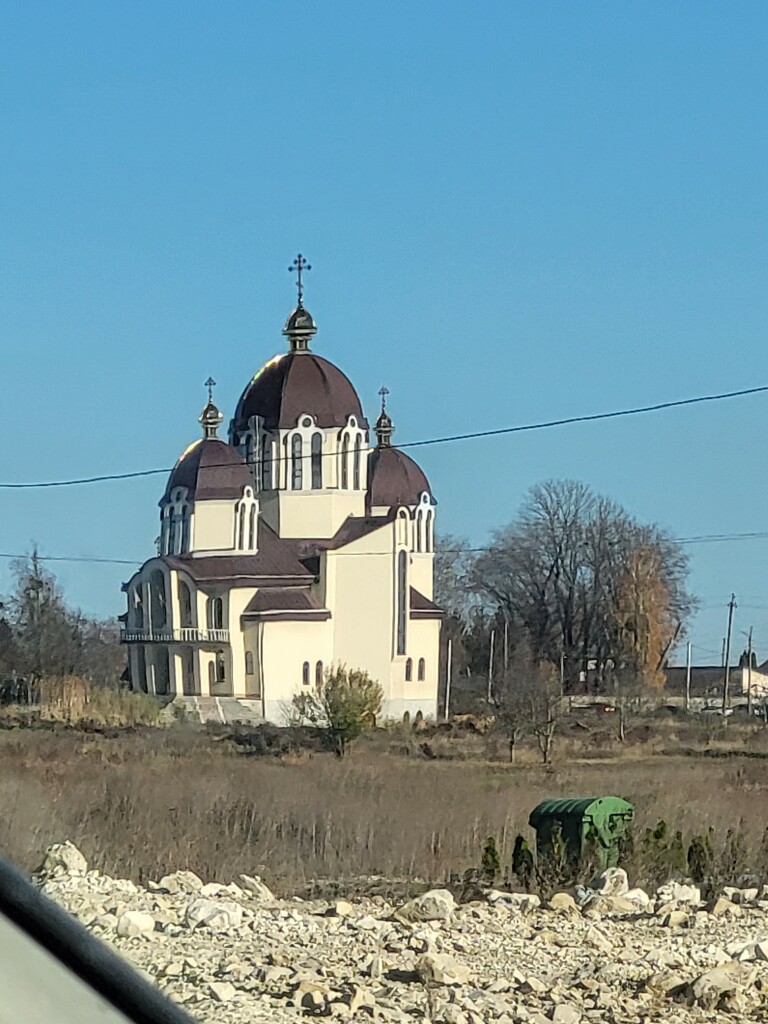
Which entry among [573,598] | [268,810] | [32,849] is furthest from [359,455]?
[32,849]

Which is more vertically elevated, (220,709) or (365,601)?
(365,601)

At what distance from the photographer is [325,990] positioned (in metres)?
6.79

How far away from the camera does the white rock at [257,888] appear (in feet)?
34.6

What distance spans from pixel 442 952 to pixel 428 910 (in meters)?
1.35

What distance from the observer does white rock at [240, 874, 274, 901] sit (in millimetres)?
10547

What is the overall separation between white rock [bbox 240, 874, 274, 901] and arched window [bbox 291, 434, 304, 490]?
40.0 metres

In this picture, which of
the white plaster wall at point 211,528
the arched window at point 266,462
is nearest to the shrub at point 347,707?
the white plaster wall at point 211,528

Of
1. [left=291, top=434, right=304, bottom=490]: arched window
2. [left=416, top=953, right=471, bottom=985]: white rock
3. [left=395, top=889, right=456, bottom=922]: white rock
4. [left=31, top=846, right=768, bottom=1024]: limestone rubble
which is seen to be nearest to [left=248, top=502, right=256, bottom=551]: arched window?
[left=291, top=434, right=304, bottom=490]: arched window

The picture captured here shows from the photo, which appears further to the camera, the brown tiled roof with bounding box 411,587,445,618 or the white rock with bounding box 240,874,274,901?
the brown tiled roof with bounding box 411,587,445,618

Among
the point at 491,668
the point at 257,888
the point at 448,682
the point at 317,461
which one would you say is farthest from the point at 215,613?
the point at 257,888

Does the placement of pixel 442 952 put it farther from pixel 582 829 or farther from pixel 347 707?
pixel 347 707

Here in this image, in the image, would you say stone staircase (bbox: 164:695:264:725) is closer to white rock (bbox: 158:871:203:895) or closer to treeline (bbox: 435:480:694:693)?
treeline (bbox: 435:480:694:693)

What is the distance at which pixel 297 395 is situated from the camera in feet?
172

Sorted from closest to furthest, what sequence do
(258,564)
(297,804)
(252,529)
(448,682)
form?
1. (297,804)
2. (258,564)
3. (252,529)
4. (448,682)
